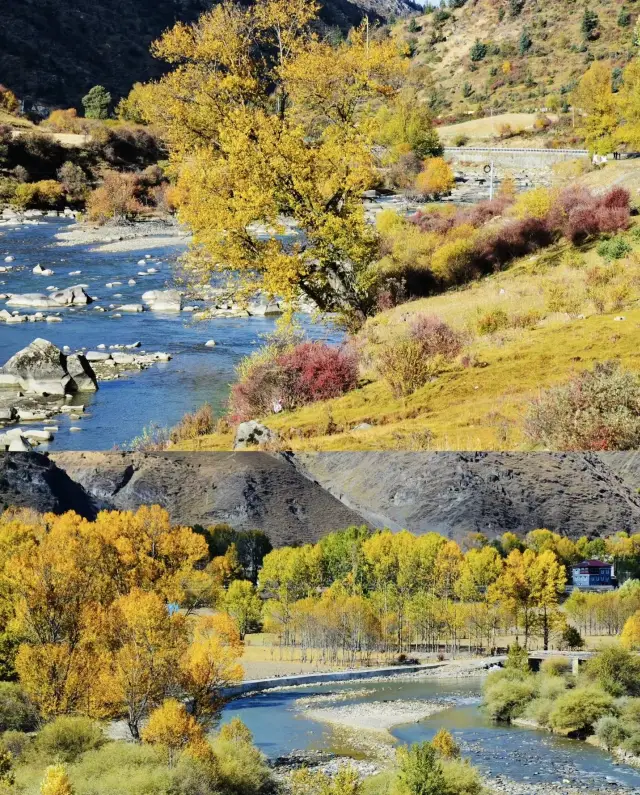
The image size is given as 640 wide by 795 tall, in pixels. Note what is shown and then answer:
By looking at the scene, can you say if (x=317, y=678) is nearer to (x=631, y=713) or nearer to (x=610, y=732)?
(x=631, y=713)

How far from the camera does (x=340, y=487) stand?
25297 mm

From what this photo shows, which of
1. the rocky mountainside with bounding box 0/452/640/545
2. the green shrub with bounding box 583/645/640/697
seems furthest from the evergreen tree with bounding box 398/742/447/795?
the green shrub with bounding box 583/645/640/697

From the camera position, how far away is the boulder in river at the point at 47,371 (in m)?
33.7

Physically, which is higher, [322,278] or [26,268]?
[26,268]

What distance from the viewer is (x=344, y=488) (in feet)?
82.5

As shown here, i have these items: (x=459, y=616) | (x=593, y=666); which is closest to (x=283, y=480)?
(x=593, y=666)

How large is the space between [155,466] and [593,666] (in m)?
21.9

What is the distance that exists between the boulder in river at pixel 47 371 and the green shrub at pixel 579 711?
18.3 m

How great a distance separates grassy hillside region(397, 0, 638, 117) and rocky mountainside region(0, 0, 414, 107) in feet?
159

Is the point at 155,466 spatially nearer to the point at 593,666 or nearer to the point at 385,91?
the point at 385,91

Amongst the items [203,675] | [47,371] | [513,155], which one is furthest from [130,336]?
[513,155]

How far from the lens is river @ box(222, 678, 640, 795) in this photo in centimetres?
2698

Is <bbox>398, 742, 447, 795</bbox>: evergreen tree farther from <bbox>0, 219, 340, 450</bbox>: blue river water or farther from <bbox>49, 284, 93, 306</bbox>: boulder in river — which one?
<bbox>49, 284, 93, 306</bbox>: boulder in river

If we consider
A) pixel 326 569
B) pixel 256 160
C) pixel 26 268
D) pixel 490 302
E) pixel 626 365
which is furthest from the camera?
pixel 26 268
